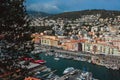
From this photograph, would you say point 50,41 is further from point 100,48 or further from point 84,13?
point 84,13

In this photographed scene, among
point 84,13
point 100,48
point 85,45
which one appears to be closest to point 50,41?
point 85,45

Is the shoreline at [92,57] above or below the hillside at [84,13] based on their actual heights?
below

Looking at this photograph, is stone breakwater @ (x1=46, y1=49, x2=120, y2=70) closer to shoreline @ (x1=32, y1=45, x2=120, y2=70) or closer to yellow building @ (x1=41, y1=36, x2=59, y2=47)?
shoreline @ (x1=32, y1=45, x2=120, y2=70)

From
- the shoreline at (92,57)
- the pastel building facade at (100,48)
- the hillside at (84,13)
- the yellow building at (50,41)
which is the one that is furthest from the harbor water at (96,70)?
the hillside at (84,13)

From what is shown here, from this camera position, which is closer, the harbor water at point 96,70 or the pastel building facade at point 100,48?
the harbor water at point 96,70

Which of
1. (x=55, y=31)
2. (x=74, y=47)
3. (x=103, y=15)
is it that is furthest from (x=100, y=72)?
(x=103, y=15)

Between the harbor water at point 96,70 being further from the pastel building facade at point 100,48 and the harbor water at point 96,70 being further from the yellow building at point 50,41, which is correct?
the yellow building at point 50,41

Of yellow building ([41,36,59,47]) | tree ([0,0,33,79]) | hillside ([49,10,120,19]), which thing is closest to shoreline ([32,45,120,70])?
yellow building ([41,36,59,47])

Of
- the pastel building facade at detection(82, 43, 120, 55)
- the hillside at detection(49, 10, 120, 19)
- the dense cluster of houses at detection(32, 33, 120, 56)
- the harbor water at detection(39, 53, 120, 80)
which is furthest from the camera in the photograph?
the hillside at detection(49, 10, 120, 19)
